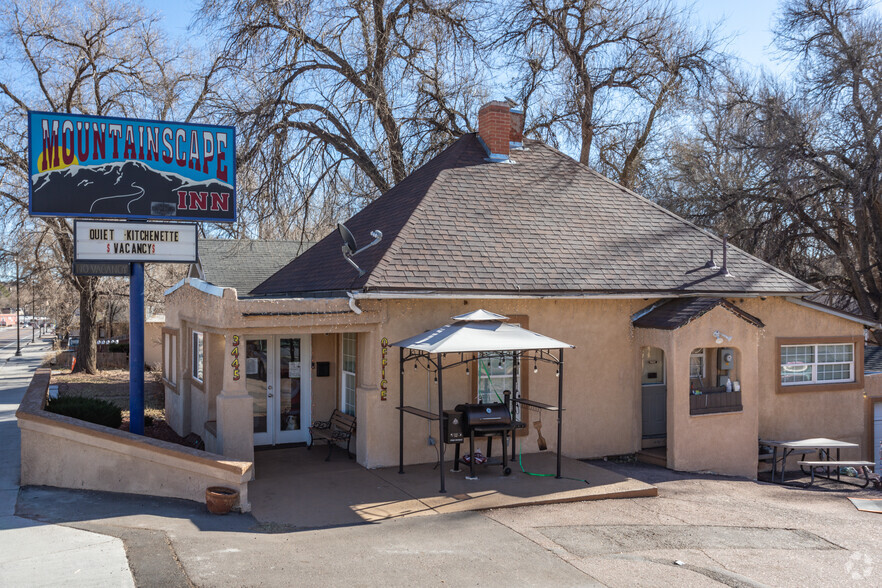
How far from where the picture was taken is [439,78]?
23.4m

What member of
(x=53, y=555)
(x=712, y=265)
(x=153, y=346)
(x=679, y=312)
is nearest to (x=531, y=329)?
(x=679, y=312)

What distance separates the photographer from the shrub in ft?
38.9

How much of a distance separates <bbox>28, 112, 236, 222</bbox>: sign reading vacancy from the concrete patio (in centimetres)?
458

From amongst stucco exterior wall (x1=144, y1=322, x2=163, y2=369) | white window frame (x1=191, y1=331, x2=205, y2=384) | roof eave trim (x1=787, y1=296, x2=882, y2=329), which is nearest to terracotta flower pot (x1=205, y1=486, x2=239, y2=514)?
white window frame (x1=191, y1=331, x2=205, y2=384)

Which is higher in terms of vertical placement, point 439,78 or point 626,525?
point 439,78

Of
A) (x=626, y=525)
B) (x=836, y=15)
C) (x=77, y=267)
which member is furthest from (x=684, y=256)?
(x=836, y=15)

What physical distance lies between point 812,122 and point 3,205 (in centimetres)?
2798

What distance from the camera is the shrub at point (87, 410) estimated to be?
38.9 feet

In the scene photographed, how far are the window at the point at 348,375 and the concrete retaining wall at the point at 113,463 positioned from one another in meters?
3.54

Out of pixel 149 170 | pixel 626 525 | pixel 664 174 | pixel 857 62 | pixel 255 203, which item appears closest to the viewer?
pixel 626 525

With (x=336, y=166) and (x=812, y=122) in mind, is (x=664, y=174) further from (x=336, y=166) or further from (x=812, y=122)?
(x=336, y=166)

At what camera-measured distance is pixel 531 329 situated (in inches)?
492

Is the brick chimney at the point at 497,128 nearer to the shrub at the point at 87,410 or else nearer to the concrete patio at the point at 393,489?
the concrete patio at the point at 393,489

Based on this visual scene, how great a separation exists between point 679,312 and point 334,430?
6679 mm
